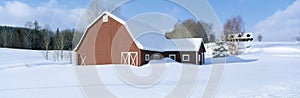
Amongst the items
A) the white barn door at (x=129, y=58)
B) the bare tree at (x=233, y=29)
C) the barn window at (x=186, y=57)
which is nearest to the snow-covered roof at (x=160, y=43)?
the barn window at (x=186, y=57)

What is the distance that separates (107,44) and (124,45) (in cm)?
171

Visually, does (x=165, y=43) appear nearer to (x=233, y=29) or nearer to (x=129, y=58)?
(x=129, y=58)

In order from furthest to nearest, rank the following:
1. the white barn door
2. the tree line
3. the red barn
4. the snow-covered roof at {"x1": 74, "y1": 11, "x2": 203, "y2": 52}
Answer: the tree line → the snow-covered roof at {"x1": 74, "y1": 11, "x2": 203, "y2": 52} → the red barn → the white barn door

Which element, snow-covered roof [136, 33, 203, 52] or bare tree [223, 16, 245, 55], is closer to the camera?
snow-covered roof [136, 33, 203, 52]

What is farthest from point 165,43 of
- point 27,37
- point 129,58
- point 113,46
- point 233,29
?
point 27,37

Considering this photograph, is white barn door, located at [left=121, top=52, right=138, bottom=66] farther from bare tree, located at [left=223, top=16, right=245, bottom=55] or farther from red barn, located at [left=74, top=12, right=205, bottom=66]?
bare tree, located at [left=223, top=16, right=245, bottom=55]

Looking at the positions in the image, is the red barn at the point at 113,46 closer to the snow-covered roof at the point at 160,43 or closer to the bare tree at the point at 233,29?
the snow-covered roof at the point at 160,43

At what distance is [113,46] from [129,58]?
6.23ft

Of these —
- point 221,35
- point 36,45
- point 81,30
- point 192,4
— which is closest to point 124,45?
point 192,4

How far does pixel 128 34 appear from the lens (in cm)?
2134

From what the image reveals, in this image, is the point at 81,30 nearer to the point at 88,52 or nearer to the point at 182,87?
the point at 88,52

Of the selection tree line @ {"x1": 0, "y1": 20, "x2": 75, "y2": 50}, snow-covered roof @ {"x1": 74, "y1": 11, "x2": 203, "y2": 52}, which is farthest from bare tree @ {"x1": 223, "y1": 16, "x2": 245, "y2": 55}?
tree line @ {"x1": 0, "y1": 20, "x2": 75, "y2": 50}

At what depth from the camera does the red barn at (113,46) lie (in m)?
21.3

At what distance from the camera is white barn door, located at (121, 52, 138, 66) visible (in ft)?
69.1
